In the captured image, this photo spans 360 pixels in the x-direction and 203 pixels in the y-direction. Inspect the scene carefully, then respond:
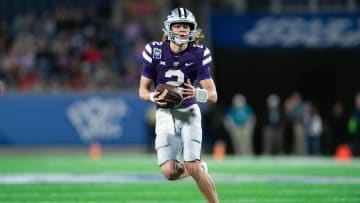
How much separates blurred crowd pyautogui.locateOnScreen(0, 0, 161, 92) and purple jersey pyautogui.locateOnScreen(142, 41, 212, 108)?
14.2 metres

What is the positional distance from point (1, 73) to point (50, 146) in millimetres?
2130

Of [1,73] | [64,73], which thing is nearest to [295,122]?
[64,73]

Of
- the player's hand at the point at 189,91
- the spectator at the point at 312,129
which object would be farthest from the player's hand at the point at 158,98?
the spectator at the point at 312,129

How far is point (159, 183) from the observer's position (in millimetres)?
11836

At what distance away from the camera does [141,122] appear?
72.3 ft

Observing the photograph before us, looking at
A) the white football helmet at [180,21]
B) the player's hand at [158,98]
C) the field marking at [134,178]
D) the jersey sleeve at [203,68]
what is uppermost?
the white football helmet at [180,21]

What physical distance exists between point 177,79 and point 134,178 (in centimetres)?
529

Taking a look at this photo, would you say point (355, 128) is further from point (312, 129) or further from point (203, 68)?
point (203, 68)

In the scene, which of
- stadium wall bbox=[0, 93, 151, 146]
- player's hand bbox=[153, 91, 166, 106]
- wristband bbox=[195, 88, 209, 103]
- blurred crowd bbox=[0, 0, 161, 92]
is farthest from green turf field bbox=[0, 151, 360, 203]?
blurred crowd bbox=[0, 0, 161, 92]

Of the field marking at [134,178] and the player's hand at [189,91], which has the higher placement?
the player's hand at [189,91]

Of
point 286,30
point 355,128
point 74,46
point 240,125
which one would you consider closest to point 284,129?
point 240,125

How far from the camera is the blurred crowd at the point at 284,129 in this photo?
2103 centimetres

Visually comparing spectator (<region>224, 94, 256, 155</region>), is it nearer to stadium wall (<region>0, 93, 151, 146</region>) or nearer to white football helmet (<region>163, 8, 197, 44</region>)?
stadium wall (<region>0, 93, 151, 146</region>)

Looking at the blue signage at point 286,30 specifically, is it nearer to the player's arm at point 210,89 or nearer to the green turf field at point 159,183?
the green turf field at point 159,183
